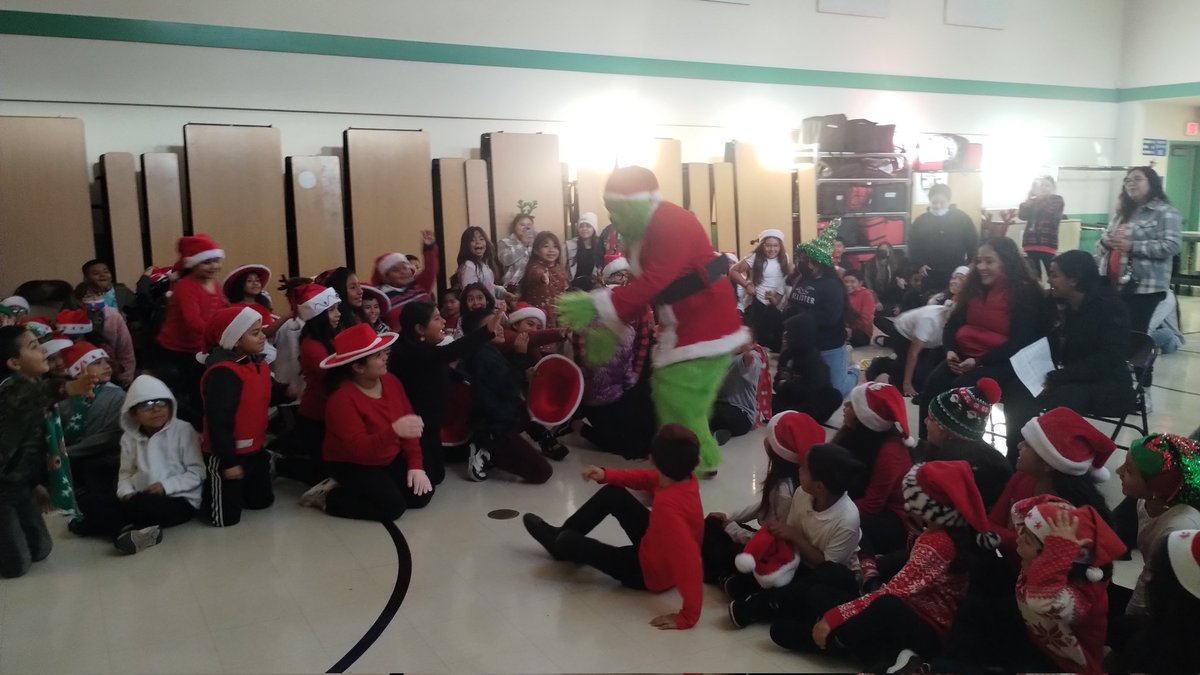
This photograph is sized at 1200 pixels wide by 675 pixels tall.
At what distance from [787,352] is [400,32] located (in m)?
5.81

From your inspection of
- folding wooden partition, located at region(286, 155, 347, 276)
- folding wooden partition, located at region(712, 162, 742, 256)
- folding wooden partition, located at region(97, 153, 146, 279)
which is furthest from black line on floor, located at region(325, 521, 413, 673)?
folding wooden partition, located at region(712, 162, 742, 256)

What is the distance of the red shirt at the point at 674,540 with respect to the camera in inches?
113

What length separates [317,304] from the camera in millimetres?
4508

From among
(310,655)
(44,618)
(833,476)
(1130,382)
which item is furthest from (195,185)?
(1130,382)

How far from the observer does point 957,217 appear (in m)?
9.01

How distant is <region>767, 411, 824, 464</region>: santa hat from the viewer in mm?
3078

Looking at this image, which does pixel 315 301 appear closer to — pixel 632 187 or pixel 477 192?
pixel 632 187

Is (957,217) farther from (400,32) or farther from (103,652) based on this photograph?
(103,652)

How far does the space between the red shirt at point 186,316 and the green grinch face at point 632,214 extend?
263 cm

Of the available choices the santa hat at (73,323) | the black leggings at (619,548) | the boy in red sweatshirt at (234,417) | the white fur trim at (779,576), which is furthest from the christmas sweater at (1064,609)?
the santa hat at (73,323)

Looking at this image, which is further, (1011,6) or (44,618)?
(1011,6)

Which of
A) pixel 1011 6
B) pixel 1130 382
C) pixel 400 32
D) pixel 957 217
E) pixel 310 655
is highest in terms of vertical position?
pixel 1011 6

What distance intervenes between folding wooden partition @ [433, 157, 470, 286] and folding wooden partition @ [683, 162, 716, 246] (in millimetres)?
2694

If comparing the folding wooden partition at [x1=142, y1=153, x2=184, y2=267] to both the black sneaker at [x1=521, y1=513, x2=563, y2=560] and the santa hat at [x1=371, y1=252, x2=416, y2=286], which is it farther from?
the black sneaker at [x1=521, y1=513, x2=563, y2=560]
